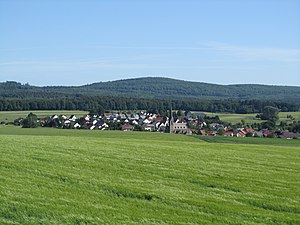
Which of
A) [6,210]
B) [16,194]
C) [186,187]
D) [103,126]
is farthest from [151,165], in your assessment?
[103,126]

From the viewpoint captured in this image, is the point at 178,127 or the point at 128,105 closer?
the point at 178,127

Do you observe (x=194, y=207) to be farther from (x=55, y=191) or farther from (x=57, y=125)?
(x=57, y=125)

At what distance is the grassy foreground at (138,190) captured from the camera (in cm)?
1102

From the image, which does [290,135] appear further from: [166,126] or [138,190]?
[138,190]

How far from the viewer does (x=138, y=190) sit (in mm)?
13523

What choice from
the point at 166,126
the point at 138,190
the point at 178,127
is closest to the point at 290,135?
the point at 178,127

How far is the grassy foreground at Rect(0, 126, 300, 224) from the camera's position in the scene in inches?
434

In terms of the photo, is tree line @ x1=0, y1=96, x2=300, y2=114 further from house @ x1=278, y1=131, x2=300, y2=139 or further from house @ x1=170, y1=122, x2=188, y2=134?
house @ x1=278, y1=131, x2=300, y2=139

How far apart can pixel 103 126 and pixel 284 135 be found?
96.9ft

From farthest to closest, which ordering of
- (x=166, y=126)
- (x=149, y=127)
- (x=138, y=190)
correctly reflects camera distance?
(x=166, y=126)
(x=149, y=127)
(x=138, y=190)

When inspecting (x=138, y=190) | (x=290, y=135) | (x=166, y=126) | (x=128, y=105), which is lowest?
(x=290, y=135)

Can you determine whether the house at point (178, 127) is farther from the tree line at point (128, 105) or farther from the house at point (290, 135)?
the tree line at point (128, 105)

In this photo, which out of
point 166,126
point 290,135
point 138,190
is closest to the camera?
point 138,190

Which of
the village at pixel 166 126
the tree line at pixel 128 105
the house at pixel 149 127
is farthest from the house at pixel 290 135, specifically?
the tree line at pixel 128 105
